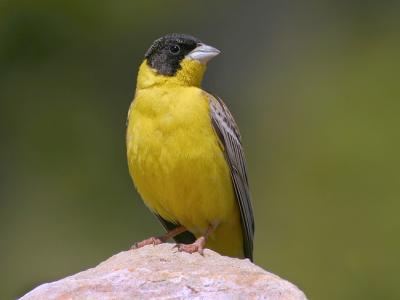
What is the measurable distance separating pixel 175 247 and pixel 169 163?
78 cm

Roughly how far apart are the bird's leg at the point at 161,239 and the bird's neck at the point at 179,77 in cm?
110

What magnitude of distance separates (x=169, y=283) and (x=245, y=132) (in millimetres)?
11374

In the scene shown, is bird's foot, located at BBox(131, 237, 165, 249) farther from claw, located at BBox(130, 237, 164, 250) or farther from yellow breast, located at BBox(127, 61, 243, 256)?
yellow breast, located at BBox(127, 61, 243, 256)

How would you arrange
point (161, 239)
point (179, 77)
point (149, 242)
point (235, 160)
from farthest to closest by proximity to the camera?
1. point (179, 77)
2. point (235, 160)
3. point (161, 239)
4. point (149, 242)

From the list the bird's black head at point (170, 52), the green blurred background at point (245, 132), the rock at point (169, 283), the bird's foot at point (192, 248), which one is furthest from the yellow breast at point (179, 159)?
the green blurred background at point (245, 132)

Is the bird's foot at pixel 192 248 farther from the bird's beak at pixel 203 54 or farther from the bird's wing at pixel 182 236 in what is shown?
the bird's beak at pixel 203 54

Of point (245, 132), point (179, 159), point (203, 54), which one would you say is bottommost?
point (245, 132)

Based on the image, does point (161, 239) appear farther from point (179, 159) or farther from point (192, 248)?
point (192, 248)

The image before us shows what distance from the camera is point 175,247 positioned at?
9531 millimetres

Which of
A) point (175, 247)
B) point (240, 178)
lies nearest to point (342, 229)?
point (240, 178)

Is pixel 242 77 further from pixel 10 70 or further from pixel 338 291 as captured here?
pixel 338 291

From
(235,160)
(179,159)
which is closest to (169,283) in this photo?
(179,159)

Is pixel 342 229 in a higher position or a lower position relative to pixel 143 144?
lower

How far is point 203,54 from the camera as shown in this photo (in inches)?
426
